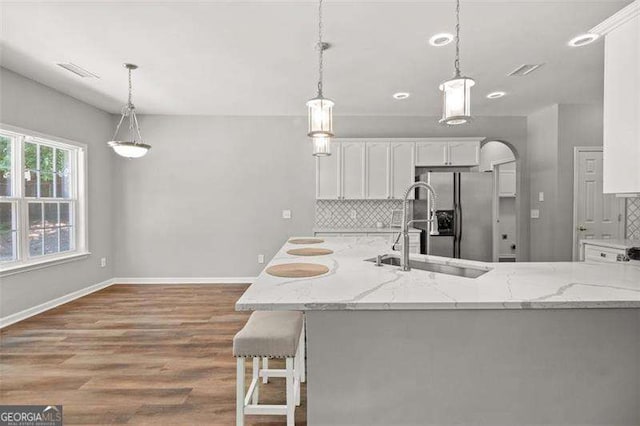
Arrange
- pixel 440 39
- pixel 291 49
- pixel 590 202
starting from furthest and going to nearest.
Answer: pixel 590 202, pixel 291 49, pixel 440 39

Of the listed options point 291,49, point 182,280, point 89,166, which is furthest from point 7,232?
point 291,49

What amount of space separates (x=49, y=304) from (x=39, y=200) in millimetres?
1236

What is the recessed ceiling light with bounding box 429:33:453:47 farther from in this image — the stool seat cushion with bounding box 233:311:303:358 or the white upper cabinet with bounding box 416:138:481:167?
the stool seat cushion with bounding box 233:311:303:358

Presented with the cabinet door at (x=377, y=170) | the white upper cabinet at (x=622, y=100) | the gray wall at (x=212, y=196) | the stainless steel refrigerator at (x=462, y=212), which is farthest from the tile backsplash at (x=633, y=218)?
the gray wall at (x=212, y=196)

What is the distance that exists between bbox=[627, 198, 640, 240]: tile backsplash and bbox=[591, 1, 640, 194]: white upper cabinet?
10.1 feet

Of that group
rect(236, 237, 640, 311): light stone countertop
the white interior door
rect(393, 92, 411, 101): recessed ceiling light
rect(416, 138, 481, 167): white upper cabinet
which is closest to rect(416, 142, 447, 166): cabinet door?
rect(416, 138, 481, 167): white upper cabinet

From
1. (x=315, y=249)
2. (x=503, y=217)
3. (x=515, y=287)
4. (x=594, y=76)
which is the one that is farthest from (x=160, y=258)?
(x=503, y=217)

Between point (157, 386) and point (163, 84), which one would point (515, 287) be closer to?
point (157, 386)

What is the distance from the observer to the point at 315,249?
2.61 m

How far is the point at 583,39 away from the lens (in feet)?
9.34

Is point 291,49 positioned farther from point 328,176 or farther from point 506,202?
point 506,202

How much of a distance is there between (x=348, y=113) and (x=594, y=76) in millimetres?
2928

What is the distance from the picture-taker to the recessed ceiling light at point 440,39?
2758 millimetres

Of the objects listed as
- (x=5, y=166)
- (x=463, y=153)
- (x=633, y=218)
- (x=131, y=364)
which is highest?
(x=463, y=153)
